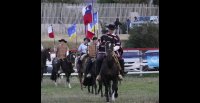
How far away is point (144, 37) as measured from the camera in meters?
25.0

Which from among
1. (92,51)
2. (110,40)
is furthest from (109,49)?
(92,51)

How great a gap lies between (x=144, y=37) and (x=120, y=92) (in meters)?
8.55

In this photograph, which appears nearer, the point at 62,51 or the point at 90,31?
the point at 90,31

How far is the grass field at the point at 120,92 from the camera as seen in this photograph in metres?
14.0

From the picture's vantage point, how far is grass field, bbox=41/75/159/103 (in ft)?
45.9

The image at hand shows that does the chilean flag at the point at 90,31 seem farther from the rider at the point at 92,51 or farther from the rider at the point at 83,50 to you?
the rider at the point at 83,50

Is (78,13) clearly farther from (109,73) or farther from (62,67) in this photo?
(109,73)

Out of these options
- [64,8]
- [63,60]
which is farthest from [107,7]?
[63,60]

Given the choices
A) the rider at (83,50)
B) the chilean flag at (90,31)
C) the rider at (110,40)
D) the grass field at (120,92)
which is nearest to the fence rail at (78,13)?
the grass field at (120,92)

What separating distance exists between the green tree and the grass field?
2312 millimetres

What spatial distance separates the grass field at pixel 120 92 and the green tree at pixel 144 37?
2.31 meters

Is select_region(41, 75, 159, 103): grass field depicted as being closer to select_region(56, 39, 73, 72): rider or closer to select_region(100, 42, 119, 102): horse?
select_region(100, 42, 119, 102): horse
